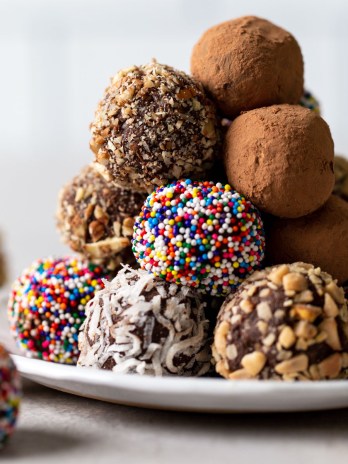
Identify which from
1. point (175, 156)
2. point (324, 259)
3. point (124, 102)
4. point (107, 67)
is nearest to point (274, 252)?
point (324, 259)

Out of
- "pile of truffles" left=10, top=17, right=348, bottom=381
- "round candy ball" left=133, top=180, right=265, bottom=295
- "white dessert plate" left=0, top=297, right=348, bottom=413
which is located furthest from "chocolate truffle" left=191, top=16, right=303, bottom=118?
"white dessert plate" left=0, top=297, right=348, bottom=413

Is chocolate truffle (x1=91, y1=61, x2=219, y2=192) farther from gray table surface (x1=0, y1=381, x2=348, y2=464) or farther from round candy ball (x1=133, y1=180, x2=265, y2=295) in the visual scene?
gray table surface (x1=0, y1=381, x2=348, y2=464)

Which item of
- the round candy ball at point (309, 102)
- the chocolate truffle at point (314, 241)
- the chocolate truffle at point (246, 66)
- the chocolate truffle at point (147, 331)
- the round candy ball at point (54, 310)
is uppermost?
the chocolate truffle at point (246, 66)

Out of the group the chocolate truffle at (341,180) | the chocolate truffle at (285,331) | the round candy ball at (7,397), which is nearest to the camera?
the round candy ball at (7,397)

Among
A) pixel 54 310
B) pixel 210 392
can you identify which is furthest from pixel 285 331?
pixel 54 310

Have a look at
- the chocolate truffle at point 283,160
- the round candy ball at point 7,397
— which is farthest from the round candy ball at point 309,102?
the round candy ball at point 7,397

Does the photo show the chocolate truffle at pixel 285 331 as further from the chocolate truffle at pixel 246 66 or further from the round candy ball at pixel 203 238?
the chocolate truffle at pixel 246 66

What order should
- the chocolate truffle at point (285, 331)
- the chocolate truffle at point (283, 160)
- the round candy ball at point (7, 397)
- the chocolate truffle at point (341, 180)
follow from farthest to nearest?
the chocolate truffle at point (341, 180) < the chocolate truffle at point (283, 160) < the chocolate truffle at point (285, 331) < the round candy ball at point (7, 397)
